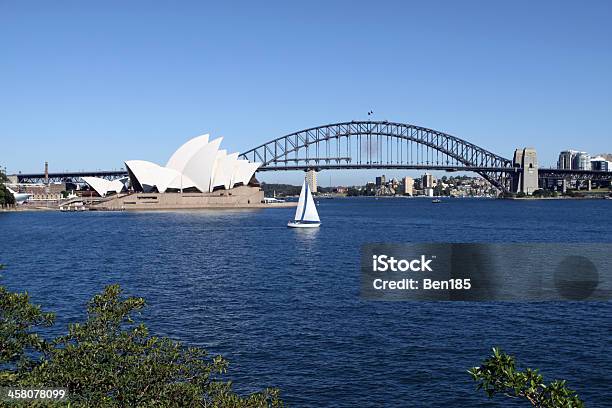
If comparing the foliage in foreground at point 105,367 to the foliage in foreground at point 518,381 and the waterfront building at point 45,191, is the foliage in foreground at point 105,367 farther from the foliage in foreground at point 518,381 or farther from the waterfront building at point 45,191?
the waterfront building at point 45,191

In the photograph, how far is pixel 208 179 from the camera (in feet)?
342

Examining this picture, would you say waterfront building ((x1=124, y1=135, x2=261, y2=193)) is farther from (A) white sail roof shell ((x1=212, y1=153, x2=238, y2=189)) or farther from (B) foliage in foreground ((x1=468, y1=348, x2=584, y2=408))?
(B) foliage in foreground ((x1=468, y1=348, x2=584, y2=408))

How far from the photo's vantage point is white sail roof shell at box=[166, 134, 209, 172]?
9900 cm

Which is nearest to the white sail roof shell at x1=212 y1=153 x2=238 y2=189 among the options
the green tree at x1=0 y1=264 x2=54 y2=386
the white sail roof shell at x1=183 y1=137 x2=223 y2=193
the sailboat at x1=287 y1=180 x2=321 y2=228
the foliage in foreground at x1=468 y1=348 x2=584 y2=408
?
the white sail roof shell at x1=183 y1=137 x2=223 y2=193

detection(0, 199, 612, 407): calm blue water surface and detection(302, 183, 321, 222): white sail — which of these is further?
detection(302, 183, 321, 222): white sail

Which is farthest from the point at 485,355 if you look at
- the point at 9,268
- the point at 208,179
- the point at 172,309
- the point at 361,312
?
the point at 208,179

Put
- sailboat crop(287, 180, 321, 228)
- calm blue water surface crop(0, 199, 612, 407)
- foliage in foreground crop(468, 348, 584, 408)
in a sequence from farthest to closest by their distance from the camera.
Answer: sailboat crop(287, 180, 321, 228) < calm blue water surface crop(0, 199, 612, 407) < foliage in foreground crop(468, 348, 584, 408)

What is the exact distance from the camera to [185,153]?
337ft

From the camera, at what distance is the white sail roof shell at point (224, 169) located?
105 m

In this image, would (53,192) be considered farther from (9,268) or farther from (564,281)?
(564,281)

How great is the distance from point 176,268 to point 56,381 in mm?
25348

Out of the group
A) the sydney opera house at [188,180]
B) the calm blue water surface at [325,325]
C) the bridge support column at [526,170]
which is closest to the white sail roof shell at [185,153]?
the sydney opera house at [188,180]

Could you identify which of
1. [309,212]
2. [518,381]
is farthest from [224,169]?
[518,381]

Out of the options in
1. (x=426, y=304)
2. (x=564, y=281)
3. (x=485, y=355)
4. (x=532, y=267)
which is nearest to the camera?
(x=485, y=355)
